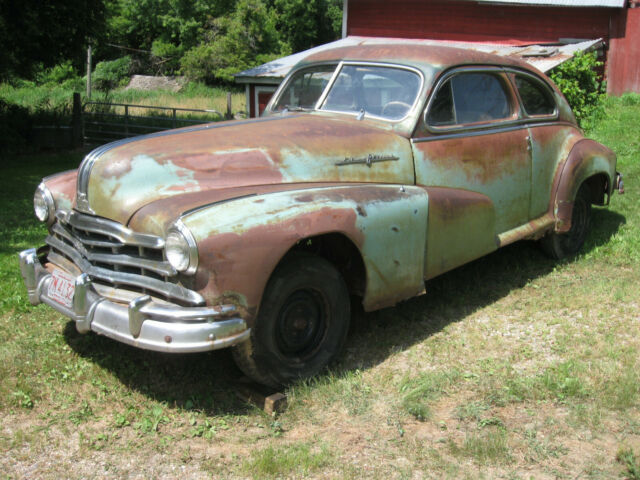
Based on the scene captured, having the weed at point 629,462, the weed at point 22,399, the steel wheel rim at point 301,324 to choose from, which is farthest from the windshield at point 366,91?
the weed at point 22,399

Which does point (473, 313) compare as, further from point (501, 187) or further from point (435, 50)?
point (435, 50)

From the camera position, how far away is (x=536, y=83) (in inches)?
219

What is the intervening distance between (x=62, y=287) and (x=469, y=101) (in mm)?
3123

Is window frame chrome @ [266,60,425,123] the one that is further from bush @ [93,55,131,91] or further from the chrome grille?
bush @ [93,55,131,91]

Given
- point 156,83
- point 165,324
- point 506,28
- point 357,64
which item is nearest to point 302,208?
point 165,324

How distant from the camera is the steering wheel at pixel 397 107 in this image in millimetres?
4490

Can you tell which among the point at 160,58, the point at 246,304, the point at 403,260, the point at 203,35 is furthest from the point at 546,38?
the point at 160,58

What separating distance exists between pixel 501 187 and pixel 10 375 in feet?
11.7

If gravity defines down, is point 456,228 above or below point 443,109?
below

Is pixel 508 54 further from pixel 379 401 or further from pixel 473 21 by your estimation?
pixel 379 401

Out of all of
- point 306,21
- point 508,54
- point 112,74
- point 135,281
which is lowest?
point 135,281

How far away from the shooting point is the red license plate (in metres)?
3.57

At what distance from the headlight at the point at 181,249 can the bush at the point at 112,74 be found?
120 ft

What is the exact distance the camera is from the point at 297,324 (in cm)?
370
